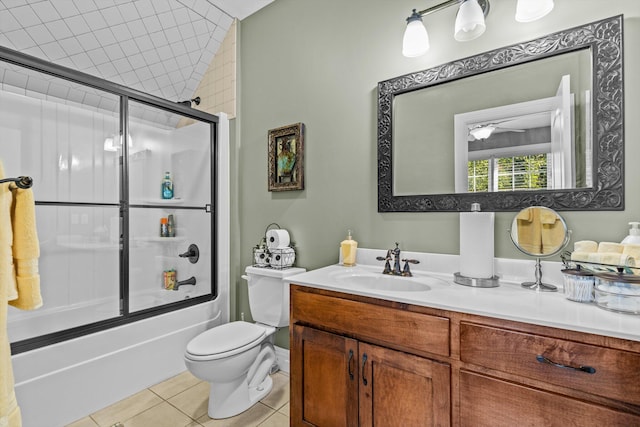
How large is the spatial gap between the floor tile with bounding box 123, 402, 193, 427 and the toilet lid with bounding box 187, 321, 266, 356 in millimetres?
410

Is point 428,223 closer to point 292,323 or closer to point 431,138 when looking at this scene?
point 431,138

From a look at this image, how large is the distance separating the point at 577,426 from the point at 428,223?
3.11 feet

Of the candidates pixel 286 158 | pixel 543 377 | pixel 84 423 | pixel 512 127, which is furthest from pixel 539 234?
pixel 84 423

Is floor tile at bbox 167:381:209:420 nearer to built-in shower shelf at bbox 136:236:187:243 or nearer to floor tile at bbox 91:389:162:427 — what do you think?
floor tile at bbox 91:389:162:427

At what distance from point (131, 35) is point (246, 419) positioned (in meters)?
2.65

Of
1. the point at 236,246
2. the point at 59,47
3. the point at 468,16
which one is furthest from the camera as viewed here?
the point at 236,246

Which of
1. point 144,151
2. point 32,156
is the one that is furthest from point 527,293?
point 32,156

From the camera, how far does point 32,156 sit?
2258 millimetres

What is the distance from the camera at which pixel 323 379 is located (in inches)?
53.0

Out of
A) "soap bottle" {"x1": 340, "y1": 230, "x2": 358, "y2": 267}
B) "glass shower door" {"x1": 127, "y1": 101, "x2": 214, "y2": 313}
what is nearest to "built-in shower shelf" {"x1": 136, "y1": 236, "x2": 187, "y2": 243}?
"glass shower door" {"x1": 127, "y1": 101, "x2": 214, "y2": 313}

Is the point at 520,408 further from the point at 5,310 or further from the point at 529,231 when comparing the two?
the point at 5,310

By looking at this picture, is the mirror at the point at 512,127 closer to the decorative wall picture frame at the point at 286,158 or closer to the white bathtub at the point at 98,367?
the decorative wall picture frame at the point at 286,158

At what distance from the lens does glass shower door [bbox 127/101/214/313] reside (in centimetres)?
255

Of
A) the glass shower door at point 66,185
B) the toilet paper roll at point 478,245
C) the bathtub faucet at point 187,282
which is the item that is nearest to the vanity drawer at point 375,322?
the toilet paper roll at point 478,245
